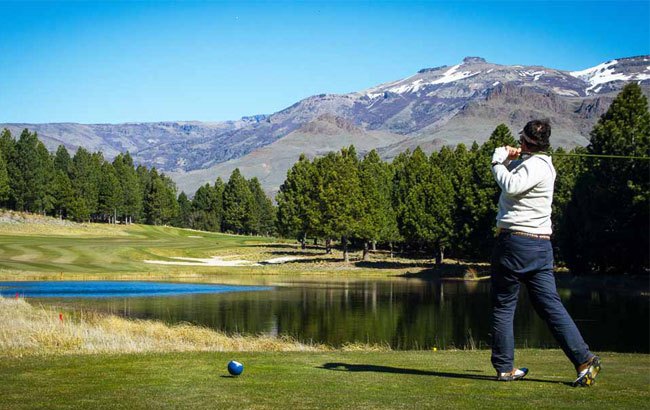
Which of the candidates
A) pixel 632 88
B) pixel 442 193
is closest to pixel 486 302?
pixel 632 88

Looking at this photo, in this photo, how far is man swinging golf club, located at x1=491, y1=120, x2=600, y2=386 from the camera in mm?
8953

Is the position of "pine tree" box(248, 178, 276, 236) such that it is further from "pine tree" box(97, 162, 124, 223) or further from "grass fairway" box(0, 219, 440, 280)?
"grass fairway" box(0, 219, 440, 280)

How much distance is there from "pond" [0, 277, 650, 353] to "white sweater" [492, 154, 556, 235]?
1322 cm

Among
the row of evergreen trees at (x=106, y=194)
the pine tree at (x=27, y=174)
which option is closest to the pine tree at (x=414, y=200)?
the row of evergreen trees at (x=106, y=194)

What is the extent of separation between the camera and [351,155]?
89.2m

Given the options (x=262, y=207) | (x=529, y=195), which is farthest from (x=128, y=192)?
(x=529, y=195)

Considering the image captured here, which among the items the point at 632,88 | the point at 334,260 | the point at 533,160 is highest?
the point at 632,88

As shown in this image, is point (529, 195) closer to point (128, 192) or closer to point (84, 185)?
point (84, 185)

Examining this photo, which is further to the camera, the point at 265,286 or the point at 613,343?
the point at 265,286

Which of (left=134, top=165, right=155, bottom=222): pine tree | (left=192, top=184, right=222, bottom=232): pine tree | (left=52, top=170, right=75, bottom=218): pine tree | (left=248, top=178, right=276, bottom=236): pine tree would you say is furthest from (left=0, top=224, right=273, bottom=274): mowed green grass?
(left=248, top=178, right=276, bottom=236): pine tree

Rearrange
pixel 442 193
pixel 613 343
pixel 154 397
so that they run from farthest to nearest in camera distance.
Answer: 1. pixel 442 193
2. pixel 613 343
3. pixel 154 397

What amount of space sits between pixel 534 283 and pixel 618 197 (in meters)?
44.3

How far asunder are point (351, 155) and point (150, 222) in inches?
2650

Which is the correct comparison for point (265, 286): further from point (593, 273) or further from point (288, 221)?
point (288, 221)
